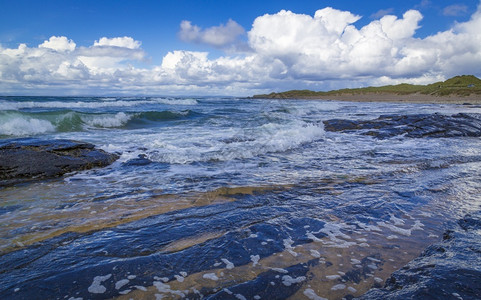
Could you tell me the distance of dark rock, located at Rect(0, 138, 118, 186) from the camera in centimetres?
583

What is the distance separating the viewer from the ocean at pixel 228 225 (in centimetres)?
238

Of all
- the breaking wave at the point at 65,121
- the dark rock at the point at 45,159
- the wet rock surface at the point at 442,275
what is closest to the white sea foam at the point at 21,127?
the breaking wave at the point at 65,121

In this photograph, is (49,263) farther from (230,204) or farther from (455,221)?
(455,221)

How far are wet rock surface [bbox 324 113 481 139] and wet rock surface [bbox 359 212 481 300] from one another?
9822 mm

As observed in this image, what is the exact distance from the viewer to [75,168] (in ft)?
21.3

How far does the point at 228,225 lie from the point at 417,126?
1314 cm

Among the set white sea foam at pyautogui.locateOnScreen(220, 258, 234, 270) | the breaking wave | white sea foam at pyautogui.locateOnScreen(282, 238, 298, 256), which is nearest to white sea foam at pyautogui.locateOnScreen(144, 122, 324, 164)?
white sea foam at pyautogui.locateOnScreen(282, 238, 298, 256)

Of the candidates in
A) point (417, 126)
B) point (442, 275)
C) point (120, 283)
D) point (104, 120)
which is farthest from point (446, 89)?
point (120, 283)

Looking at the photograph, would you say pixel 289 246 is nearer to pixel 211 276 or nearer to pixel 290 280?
pixel 290 280

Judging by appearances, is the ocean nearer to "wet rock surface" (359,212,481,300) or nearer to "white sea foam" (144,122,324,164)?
"wet rock surface" (359,212,481,300)

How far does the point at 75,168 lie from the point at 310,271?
610 cm

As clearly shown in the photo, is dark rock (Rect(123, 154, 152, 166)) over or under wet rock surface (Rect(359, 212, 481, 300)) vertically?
under

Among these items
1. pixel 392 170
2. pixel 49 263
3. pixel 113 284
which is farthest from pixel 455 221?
pixel 49 263

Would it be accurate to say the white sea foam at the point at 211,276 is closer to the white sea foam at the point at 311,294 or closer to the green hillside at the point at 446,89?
the white sea foam at the point at 311,294
